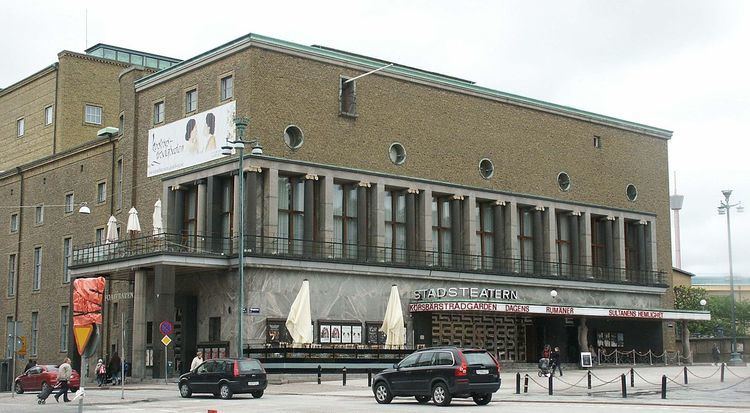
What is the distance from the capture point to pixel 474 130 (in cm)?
5706

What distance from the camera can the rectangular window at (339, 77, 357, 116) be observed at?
51188 millimetres

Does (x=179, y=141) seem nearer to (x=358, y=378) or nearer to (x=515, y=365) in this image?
(x=358, y=378)

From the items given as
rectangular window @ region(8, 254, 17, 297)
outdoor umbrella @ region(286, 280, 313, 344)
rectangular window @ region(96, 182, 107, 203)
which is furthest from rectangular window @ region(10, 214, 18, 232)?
outdoor umbrella @ region(286, 280, 313, 344)

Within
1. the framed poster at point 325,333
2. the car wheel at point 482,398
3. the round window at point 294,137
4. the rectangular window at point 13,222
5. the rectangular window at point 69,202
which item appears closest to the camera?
the car wheel at point 482,398

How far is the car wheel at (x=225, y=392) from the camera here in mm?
34594

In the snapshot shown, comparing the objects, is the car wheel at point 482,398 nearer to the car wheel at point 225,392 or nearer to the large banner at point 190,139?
the car wheel at point 225,392

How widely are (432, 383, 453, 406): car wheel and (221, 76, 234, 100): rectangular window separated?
2357cm

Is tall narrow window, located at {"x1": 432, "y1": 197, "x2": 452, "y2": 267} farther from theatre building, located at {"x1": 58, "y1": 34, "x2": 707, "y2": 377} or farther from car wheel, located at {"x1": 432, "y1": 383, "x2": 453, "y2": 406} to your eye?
car wheel, located at {"x1": 432, "y1": 383, "x2": 453, "y2": 406}

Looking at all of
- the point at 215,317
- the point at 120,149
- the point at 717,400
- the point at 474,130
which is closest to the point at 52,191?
the point at 120,149

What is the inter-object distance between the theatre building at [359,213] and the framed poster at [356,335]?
10 cm

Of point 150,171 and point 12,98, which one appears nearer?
point 150,171

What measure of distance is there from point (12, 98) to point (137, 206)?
27.8 metres

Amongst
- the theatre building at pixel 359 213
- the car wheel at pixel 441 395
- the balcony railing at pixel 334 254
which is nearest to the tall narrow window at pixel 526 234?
the theatre building at pixel 359 213

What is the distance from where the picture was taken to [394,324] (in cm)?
4859
